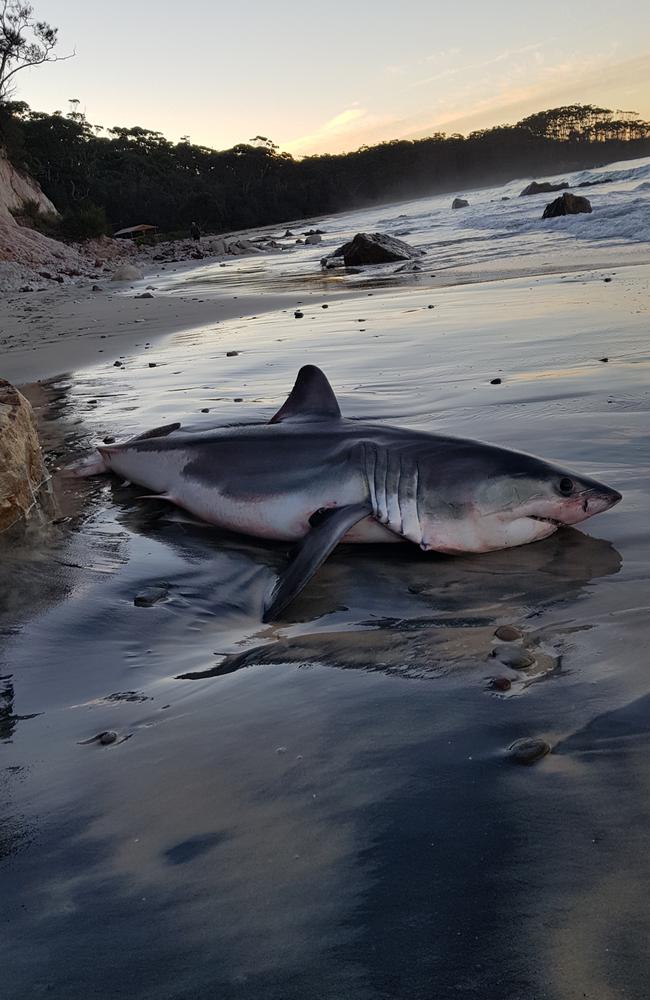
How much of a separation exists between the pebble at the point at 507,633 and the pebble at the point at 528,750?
22.5 inches

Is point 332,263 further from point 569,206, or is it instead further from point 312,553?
point 312,553

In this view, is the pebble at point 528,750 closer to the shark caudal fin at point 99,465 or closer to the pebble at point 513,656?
the pebble at point 513,656

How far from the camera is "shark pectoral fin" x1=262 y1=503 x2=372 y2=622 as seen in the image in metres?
2.57

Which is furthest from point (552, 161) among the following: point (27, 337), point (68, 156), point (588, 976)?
point (588, 976)

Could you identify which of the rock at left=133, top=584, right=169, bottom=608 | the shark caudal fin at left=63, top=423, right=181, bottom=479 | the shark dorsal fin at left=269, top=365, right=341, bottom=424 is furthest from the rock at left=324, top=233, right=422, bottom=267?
the rock at left=133, top=584, right=169, bottom=608

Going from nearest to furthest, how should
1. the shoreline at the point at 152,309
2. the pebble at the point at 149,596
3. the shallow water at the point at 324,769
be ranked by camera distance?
1. the shallow water at the point at 324,769
2. the pebble at the point at 149,596
3. the shoreline at the point at 152,309

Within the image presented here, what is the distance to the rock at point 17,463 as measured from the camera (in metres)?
3.36

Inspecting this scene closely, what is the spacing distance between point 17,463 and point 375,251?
17840 mm

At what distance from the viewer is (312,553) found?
274 cm

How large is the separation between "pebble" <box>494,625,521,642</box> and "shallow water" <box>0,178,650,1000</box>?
38 mm

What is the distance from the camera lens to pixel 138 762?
1737 millimetres

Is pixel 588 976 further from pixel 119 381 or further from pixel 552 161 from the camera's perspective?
pixel 552 161

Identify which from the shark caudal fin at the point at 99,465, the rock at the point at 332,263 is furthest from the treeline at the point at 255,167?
the shark caudal fin at the point at 99,465

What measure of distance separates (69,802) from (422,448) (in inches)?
75.7
